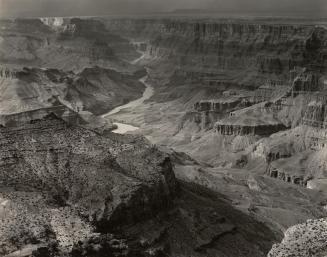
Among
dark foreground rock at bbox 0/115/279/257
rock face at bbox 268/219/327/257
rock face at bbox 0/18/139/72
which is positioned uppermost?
rock face at bbox 268/219/327/257

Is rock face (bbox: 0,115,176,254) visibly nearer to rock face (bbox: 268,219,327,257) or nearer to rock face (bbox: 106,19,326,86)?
rock face (bbox: 268,219,327,257)

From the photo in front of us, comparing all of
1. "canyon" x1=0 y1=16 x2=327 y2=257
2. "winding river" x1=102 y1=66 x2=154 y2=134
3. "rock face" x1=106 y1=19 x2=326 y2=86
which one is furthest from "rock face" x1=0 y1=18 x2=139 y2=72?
"rock face" x1=106 y1=19 x2=326 y2=86

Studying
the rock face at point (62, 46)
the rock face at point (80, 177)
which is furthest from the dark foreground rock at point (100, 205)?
the rock face at point (62, 46)

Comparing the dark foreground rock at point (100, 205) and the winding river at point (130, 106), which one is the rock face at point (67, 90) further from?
the dark foreground rock at point (100, 205)

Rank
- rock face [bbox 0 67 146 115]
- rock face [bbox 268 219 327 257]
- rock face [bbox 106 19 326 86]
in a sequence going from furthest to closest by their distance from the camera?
1. rock face [bbox 106 19 326 86]
2. rock face [bbox 0 67 146 115]
3. rock face [bbox 268 219 327 257]

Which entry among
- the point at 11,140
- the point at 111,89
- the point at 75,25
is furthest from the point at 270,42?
the point at 11,140

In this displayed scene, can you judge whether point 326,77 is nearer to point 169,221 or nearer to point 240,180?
point 240,180

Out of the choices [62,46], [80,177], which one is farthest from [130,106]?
[80,177]

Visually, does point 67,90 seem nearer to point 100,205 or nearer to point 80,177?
point 80,177
